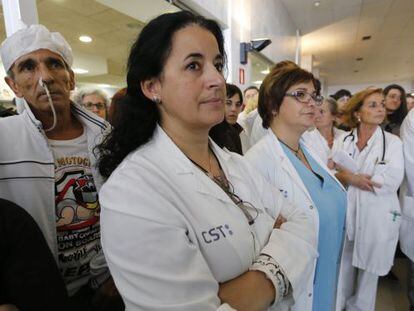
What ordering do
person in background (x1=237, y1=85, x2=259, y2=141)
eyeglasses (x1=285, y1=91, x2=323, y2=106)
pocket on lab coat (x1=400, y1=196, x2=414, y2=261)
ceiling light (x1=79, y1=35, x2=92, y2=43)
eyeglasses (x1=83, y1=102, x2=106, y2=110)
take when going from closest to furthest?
eyeglasses (x1=285, y1=91, x2=323, y2=106)
pocket on lab coat (x1=400, y1=196, x2=414, y2=261)
eyeglasses (x1=83, y1=102, x2=106, y2=110)
person in background (x1=237, y1=85, x2=259, y2=141)
ceiling light (x1=79, y1=35, x2=92, y2=43)

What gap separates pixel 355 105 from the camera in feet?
7.12

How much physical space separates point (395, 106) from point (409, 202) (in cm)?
130

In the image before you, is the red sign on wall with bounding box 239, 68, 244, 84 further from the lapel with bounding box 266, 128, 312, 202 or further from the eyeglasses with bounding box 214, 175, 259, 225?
the eyeglasses with bounding box 214, 175, 259, 225

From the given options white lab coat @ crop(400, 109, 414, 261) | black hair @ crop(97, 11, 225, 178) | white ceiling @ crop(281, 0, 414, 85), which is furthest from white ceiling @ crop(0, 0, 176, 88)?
white ceiling @ crop(281, 0, 414, 85)

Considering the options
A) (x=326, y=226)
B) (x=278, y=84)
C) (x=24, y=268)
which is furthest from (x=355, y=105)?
(x=24, y=268)

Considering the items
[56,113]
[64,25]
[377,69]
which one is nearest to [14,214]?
[56,113]

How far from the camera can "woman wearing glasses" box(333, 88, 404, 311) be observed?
72.7 inches

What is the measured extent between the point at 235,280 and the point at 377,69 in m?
14.2

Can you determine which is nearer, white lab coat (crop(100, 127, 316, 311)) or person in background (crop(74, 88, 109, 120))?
white lab coat (crop(100, 127, 316, 311))

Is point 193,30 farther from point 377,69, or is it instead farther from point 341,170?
point 377,69

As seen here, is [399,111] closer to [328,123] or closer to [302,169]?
[328,123]

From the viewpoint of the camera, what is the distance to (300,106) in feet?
4.37

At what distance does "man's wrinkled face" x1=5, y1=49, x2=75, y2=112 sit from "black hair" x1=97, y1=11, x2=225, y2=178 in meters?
0.34

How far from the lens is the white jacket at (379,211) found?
184cm
